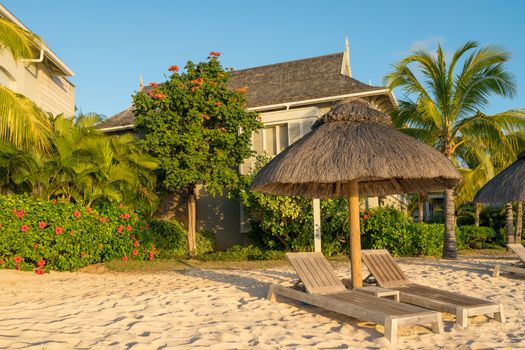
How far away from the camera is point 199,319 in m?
6.63

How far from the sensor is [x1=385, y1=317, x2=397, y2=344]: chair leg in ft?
17.4

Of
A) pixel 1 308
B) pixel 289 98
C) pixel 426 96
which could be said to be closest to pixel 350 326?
pixel 1 308

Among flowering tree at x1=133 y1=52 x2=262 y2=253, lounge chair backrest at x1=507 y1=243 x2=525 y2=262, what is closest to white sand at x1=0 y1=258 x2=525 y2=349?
lounge chair backrest at x1=507 y1=243 x2=525 y2=262

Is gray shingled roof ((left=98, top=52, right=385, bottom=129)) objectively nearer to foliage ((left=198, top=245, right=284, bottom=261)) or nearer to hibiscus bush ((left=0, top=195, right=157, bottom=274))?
foliage ((left=198, top=245, right=284, bottom=261))

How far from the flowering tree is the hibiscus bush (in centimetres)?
301

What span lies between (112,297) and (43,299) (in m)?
1.14

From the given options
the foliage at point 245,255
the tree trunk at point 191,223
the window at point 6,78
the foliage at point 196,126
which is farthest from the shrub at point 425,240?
the window at point 6,78

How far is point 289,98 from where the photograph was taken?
1894 centimetres

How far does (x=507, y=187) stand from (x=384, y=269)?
5.62m

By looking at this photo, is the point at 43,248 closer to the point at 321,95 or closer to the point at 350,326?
the point at 350,326

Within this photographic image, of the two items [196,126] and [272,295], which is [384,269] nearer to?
[272,295]

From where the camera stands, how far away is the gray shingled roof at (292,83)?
18703 millimetres

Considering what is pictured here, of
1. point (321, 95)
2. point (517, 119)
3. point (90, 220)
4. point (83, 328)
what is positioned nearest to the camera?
point (83, 328)

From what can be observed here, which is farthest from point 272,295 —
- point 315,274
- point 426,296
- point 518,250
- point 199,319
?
point 518,250
